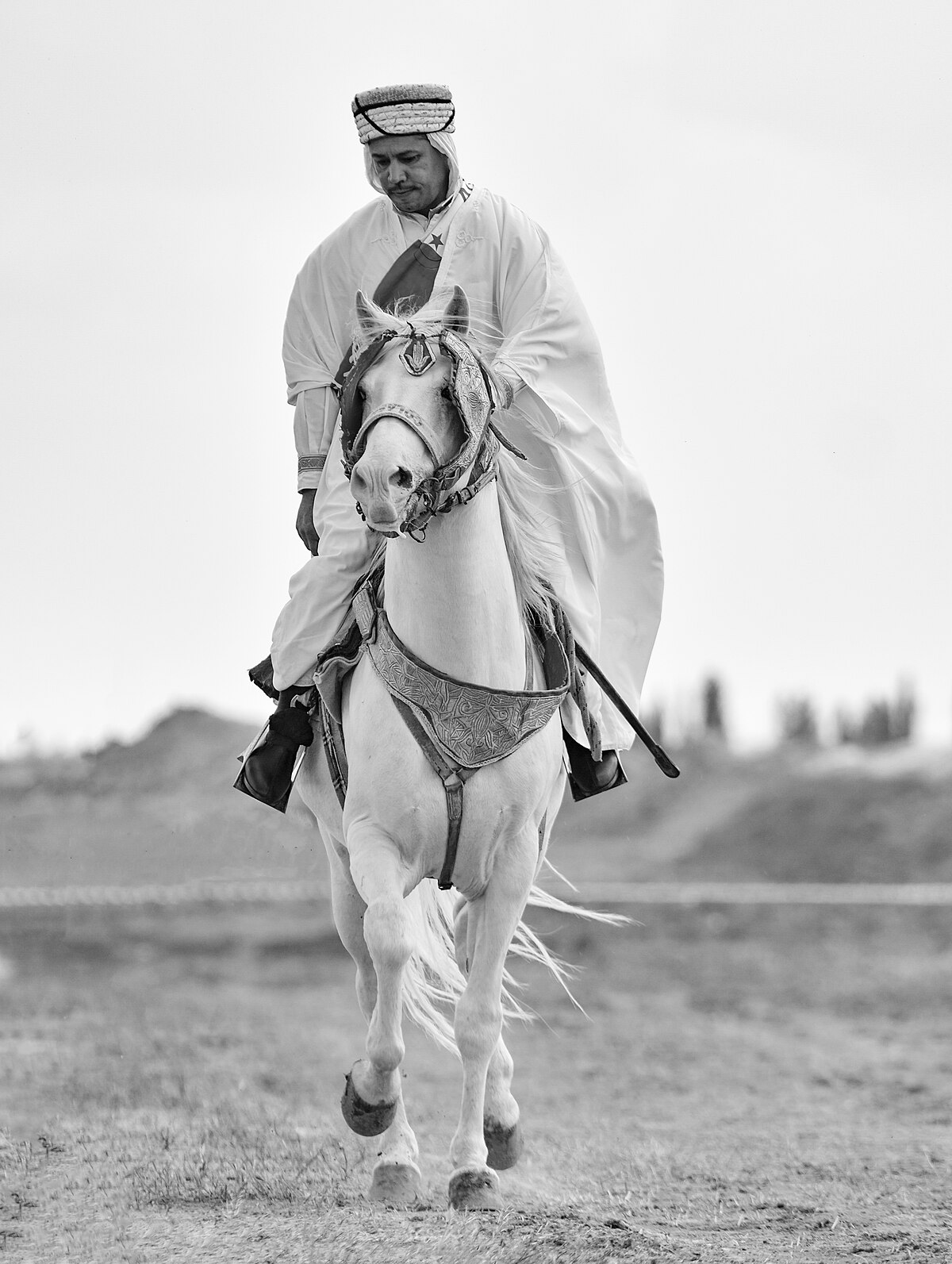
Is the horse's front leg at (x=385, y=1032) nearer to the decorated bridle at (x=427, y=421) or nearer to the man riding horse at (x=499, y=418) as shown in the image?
the man riding horse at (x=499, y=418)

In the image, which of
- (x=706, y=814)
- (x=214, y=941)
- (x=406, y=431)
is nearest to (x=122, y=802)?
(x=214, y=941)

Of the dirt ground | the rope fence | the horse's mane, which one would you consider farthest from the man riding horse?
the rope fence

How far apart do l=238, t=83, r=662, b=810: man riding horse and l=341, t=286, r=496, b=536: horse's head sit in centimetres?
66

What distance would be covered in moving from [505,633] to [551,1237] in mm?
1783

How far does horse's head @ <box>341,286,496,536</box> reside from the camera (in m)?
4.57

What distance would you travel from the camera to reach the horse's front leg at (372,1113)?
5629 millimetres

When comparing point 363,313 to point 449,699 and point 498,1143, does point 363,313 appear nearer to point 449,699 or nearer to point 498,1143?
point 449,699

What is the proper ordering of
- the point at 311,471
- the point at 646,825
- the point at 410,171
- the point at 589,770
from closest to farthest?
the point at 410,171 → the point at 589,770 → the point at 311,471 → the point at 646,825

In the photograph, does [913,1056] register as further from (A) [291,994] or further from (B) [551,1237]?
(B) [551,1237]

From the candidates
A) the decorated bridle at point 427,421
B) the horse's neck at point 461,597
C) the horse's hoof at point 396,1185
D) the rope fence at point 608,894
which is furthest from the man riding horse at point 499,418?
the rope fence at point 608,894

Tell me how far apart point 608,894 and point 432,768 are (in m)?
18.7

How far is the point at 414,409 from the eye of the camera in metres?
4.71

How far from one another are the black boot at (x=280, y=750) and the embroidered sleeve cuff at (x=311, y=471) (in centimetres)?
87

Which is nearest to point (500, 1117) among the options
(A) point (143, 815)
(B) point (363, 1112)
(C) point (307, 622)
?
(B) point (363, 1112)
